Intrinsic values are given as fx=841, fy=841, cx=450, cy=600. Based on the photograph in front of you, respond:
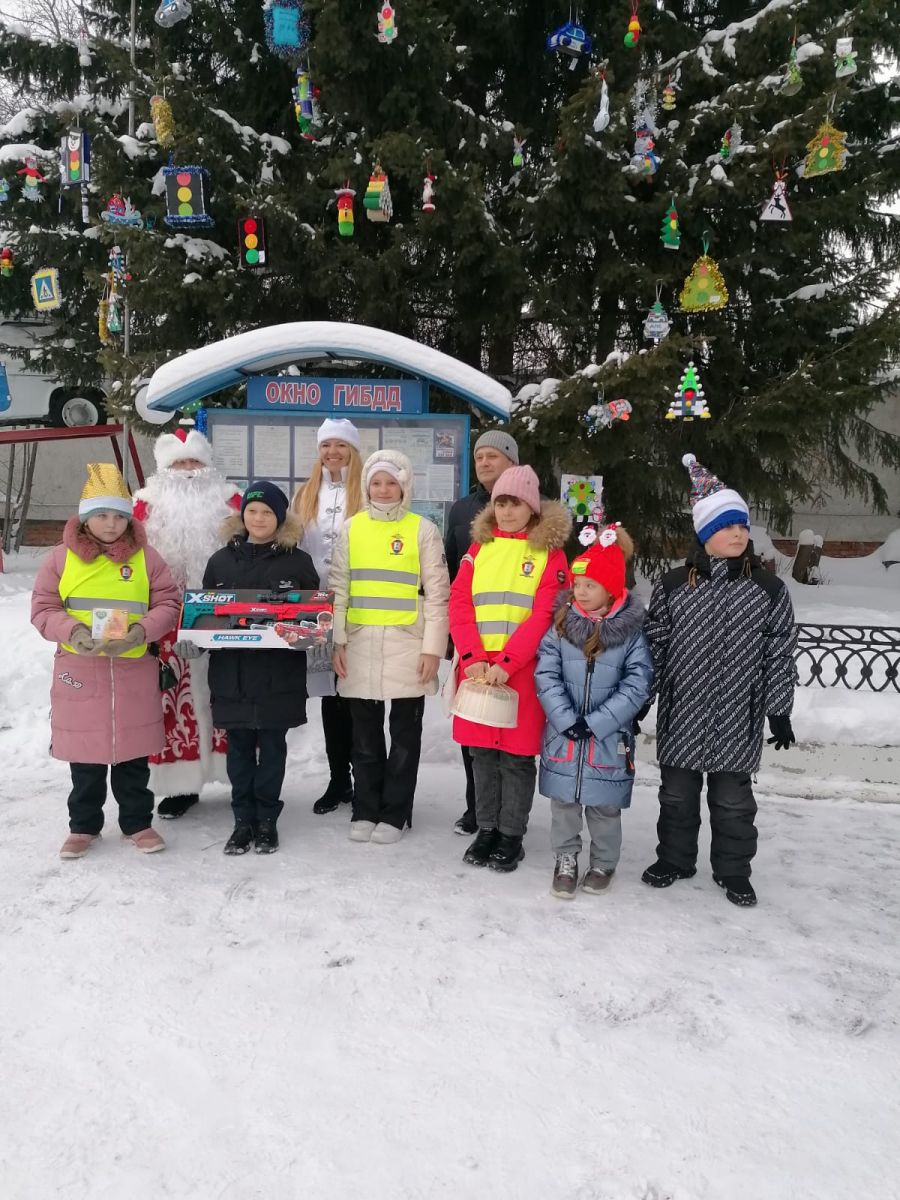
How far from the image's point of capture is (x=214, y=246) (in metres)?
7.30

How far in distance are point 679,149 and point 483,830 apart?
5.60m

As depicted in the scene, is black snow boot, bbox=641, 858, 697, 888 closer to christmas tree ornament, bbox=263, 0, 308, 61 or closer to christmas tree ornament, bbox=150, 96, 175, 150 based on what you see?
christmas tree ornament, bbox=263, 0, 308, 61

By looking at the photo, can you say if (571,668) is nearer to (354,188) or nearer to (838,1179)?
(838,1179)

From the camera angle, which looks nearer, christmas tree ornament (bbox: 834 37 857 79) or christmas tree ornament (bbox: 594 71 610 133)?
christmas tree ornament (bbox: 834 37 857 79)

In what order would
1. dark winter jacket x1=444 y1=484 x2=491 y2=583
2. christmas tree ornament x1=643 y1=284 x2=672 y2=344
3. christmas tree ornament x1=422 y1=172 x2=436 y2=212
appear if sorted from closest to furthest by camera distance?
dark winter jacket x1=444 y1=484 x2=491 y2=583, christmas tree ornament x1=422 y1=172 x2=436 y2=212, christmas tree ornament x1=643 y1=284 x2=672 y2=344

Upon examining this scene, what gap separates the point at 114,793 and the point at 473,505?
7.06 ft

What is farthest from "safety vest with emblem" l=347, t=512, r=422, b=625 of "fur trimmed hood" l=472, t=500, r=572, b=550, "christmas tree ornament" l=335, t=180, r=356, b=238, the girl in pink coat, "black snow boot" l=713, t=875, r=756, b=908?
"christmas tree ornament" l=335, t=180, r=356, b=238

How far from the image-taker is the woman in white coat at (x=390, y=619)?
371cm

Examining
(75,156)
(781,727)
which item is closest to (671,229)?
(781,727)

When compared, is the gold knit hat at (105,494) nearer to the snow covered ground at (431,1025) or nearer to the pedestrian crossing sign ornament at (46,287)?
the snow covered ground at (431,1025)

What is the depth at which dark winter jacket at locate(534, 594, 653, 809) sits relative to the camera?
3223 millimetres

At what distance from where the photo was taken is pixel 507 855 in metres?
3.57

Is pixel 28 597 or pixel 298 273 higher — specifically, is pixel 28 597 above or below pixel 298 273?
below

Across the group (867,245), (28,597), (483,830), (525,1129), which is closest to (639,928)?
(483,830)
